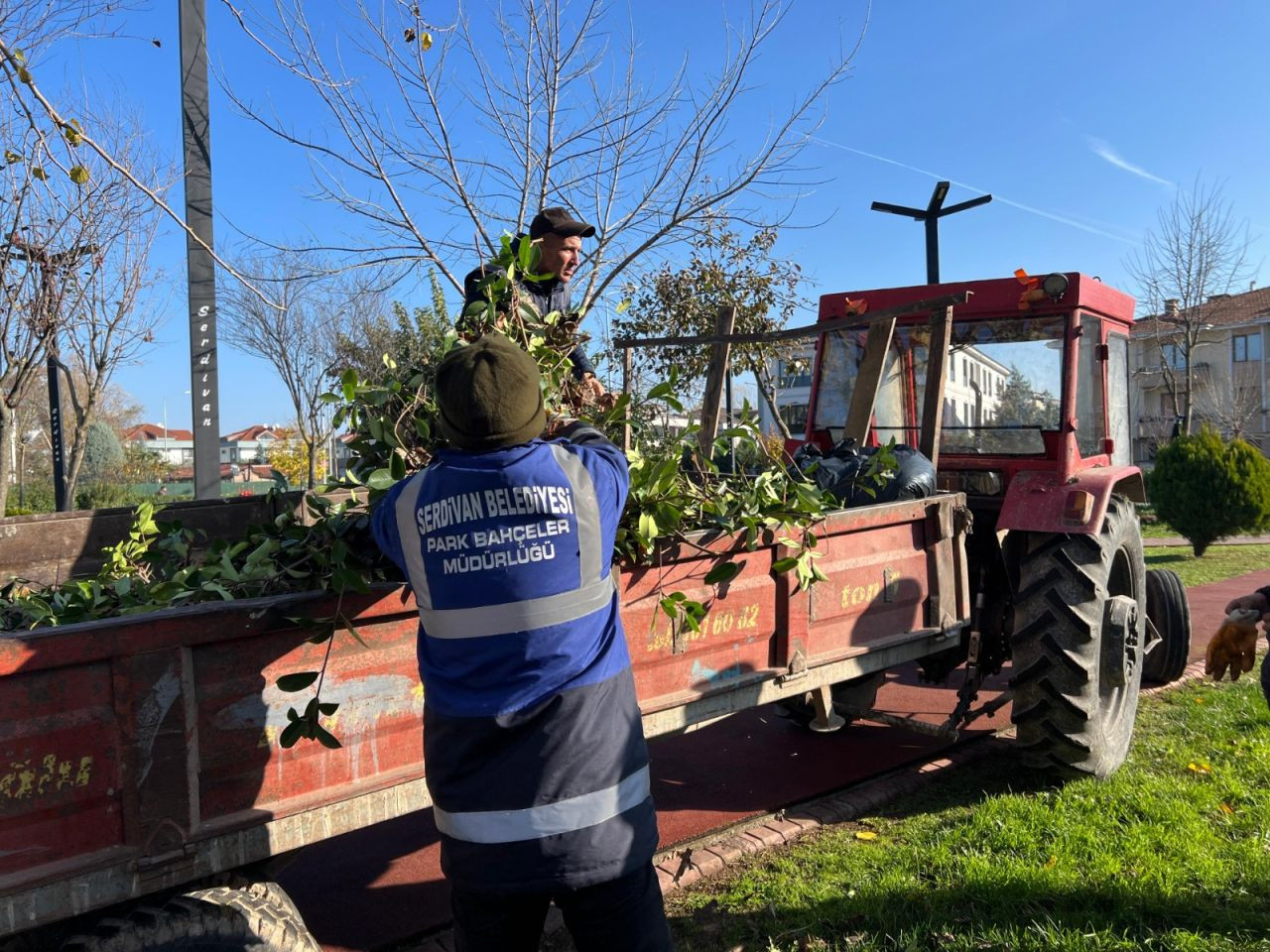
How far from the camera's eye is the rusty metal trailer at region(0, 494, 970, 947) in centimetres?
198

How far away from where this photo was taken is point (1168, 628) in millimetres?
6117

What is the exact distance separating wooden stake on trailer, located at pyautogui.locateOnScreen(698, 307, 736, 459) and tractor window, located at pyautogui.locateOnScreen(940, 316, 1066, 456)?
4.72 ft

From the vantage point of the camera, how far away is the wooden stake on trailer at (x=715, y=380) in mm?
4445

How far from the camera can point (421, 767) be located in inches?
104

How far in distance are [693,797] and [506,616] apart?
307 centimetres

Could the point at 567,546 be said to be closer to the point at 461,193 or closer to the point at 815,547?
the point at 815,547

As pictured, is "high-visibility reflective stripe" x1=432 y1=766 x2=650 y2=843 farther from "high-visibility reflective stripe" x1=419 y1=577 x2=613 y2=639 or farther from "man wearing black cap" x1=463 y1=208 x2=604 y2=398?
"man wearing black cap" x1=463 y1=208 x2=604 y2=398

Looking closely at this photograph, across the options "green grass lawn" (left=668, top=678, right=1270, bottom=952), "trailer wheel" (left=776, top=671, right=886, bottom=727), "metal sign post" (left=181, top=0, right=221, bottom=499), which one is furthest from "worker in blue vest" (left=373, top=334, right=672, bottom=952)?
"metal sign post" (left=181, top=0, right=221, bottom=499)

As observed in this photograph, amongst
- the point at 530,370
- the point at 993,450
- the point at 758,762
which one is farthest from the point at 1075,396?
the point at 530,370

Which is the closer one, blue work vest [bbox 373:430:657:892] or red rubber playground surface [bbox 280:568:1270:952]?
blue work vest [bbox 373:430:657:892]

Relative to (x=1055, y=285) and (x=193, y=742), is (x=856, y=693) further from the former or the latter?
(x=193, y=742)

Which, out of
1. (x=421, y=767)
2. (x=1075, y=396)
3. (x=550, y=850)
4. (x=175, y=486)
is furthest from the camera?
(x=175, y=486)

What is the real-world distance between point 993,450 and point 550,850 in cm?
439

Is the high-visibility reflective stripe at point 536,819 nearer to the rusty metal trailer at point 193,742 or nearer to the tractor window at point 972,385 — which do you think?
the rusty metal trailer at point 193,742
